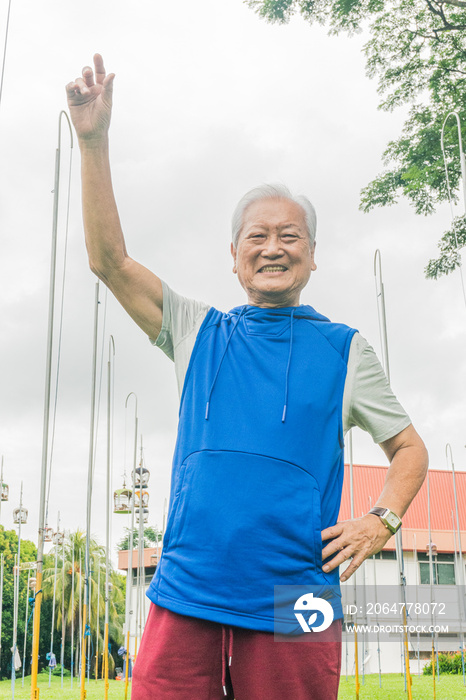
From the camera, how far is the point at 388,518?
1.43m

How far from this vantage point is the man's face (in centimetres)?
158

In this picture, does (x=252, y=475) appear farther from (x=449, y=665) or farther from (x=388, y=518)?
(x=449, y=665)

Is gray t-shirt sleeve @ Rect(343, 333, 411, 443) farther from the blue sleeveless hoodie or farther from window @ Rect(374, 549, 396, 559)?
window @ Rect(374, 549, 396, 559)

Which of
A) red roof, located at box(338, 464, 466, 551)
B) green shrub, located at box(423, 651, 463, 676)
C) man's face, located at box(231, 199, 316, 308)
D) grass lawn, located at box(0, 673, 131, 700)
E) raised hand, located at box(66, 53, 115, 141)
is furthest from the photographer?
red roof, located at box(338, 464, 466, 551)

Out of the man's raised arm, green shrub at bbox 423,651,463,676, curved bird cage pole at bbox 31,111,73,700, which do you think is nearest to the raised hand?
the man's raised arm

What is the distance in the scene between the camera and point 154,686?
1206 mm

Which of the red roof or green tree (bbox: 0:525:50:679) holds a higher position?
the red roof

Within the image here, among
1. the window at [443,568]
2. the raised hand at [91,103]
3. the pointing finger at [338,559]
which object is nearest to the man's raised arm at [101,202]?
the raised hand at [91,103]

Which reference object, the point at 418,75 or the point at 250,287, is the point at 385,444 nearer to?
the point at 250,287

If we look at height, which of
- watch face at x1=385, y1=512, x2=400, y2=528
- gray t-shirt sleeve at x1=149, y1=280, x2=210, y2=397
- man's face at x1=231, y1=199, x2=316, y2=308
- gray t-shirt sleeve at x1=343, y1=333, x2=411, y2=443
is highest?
man's face at x1=231, y1=199, x2=316, y2=308

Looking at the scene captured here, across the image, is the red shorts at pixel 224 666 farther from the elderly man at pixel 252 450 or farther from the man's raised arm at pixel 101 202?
the man's raised arm at pixel 101 202

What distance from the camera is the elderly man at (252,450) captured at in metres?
1.22

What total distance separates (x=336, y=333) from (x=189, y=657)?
2.31 ft

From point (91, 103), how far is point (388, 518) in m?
1.03
